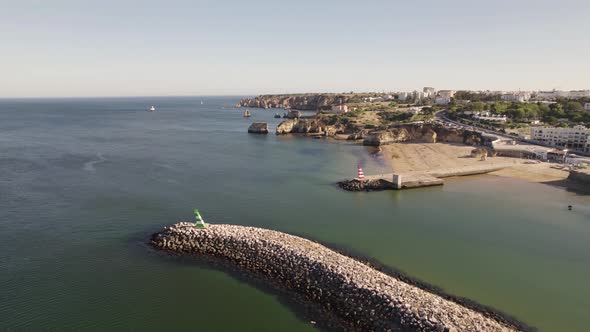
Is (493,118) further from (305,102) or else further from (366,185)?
(305,102)

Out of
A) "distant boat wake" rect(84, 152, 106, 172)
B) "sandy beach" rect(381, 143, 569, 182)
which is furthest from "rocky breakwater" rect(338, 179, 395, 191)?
"distant boat wake" rect(84, 152, 106, 172)

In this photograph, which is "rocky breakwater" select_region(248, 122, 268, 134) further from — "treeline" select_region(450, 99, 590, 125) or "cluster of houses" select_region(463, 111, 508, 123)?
"cluster of houses" select_region(463, 111, 508, 123)

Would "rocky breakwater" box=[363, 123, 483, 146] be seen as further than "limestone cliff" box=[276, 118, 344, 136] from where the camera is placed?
No


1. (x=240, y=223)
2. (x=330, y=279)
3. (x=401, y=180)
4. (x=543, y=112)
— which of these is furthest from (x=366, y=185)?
(x=543, y=112)

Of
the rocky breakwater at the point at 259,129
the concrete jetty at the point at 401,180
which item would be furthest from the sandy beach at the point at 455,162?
the rocky breakwater at the point at 259,129

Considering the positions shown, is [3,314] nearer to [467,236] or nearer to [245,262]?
[245,262]

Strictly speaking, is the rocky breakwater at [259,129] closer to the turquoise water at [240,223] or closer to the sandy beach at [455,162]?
the sandy beach at [455,162]
